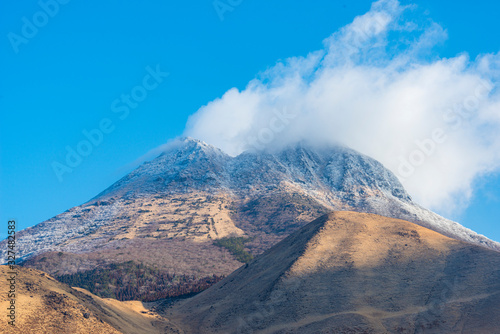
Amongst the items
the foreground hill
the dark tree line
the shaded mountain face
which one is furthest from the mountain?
the foreground hill

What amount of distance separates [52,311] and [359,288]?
137 feet

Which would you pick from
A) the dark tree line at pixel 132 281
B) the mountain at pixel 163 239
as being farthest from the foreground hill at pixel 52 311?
the dark tree line at pixel 132 281

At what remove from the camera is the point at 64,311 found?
49344mm

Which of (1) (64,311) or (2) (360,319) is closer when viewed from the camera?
(1) (64,311)

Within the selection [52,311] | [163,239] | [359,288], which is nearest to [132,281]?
[163,239]

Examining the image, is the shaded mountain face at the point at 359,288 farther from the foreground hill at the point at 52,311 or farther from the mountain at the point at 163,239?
the mountain at the point at 163,239

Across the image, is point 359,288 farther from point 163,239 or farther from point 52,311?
point 163,239

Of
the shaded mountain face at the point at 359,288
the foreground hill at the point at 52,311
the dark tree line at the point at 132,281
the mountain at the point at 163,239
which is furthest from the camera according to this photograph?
the mountain at the point at 163,239

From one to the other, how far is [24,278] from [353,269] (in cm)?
4754

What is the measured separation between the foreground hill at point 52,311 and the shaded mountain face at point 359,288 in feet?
55.6

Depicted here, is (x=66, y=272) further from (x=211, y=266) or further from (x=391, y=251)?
(x=391, y=251)

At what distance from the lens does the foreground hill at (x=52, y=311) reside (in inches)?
1769

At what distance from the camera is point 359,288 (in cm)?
6231

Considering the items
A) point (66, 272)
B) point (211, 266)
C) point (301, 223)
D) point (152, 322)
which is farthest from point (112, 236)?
point (152, 322)
